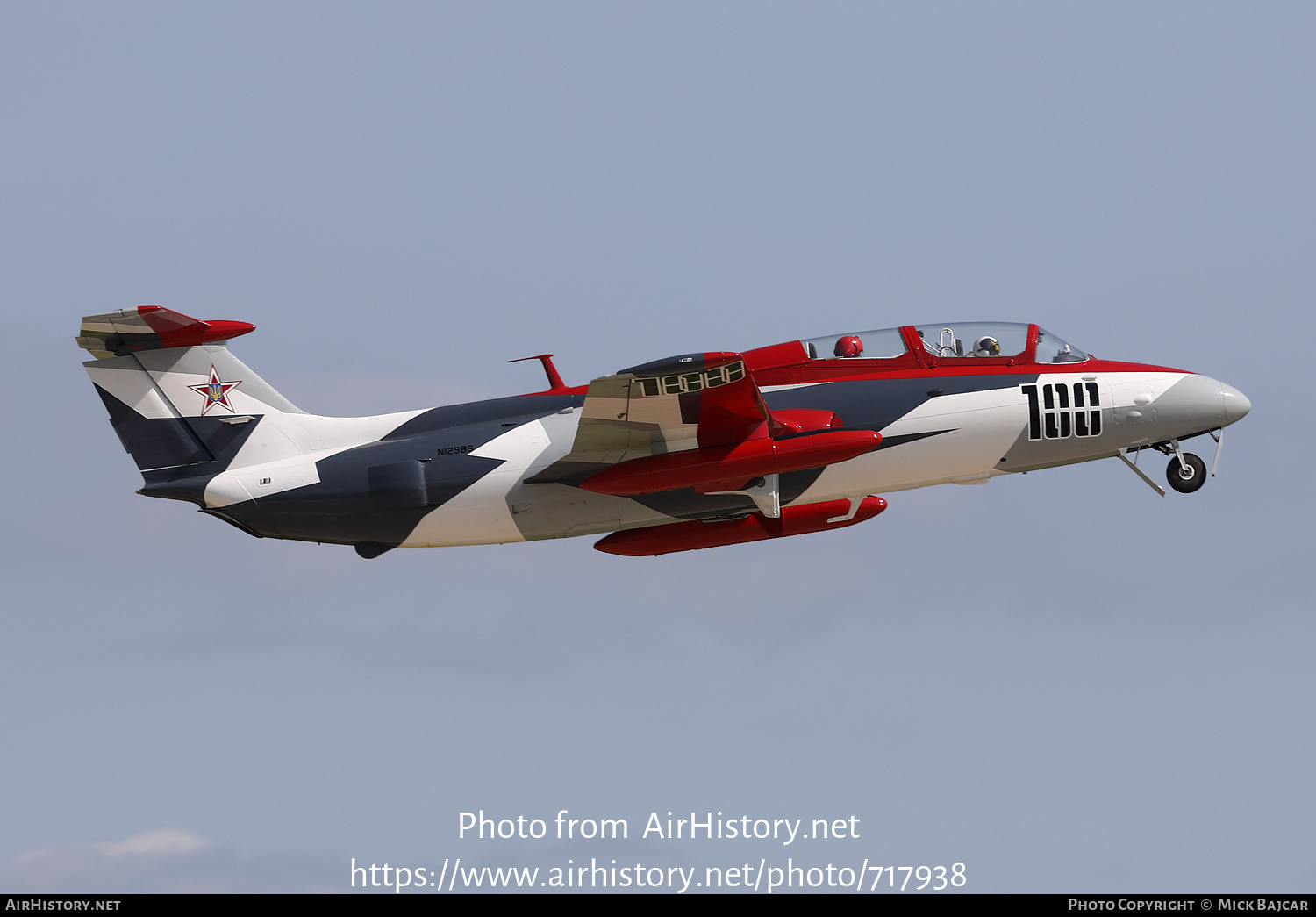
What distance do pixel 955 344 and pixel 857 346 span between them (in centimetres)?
143

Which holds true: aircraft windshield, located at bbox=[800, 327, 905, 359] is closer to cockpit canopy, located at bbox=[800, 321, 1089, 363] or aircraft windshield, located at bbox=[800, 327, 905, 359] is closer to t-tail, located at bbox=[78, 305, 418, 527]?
cockpit canopy, located at bbox=[800, 321, 1089, 363]

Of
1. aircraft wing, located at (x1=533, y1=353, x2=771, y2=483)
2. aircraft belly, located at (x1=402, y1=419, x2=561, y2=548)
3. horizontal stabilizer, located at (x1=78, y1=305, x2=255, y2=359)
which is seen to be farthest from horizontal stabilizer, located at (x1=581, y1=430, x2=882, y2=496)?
horizontal stabilizer, located at (x1=78, y1=305, x2=255, y2=359)

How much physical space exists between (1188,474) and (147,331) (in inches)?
586

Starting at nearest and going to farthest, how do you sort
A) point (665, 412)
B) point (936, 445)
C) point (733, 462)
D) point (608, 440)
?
1. point (665, 412)
2. point (733, 462)
3. point (608, 440)
4. point (936, 445)

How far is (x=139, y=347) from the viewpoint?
20.9m

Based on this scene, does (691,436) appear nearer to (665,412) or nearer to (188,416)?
(665,412)

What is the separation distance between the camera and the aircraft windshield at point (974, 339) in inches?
832

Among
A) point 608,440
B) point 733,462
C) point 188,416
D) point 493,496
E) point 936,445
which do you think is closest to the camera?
point 733,462

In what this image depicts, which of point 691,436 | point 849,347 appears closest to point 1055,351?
point 849,347

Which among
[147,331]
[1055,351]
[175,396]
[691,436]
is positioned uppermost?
[147,331]

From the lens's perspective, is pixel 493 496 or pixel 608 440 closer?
pixel 608 440

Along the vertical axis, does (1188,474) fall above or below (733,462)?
below

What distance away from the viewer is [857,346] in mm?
20969

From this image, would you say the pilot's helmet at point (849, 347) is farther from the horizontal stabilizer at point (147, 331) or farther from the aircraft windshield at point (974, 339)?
the horizontal stabilizer at point (147, 331)
